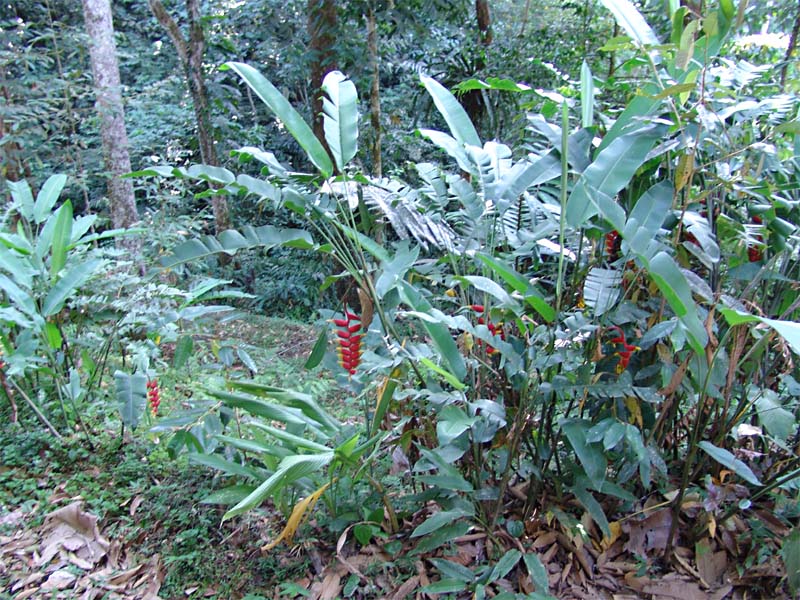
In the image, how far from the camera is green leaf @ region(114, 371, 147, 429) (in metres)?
2.03

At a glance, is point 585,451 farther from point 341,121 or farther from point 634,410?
point 341,121

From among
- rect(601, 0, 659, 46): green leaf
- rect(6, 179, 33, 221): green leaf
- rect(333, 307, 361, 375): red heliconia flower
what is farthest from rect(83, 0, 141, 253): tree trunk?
rect(601, 0, 659, 46): green leaf

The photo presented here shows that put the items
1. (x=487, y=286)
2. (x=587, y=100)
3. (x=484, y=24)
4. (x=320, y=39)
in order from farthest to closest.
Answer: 1. (x=484, y=24)
2. (x=320, y=39)
3. (x=587, y=100)
4. (x=487, y=286)

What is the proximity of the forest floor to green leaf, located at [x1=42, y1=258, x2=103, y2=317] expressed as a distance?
73 cm

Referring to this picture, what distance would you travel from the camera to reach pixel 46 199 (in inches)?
105

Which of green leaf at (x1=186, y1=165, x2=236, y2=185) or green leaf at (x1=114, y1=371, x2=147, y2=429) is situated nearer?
green leaf at (x1=186, y1=165, x2=236, y2=185)

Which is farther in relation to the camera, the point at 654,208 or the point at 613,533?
the point at 613,533

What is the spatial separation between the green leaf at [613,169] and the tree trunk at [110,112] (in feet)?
13.7

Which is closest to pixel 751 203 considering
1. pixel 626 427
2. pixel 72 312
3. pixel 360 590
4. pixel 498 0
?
pixel 626 427

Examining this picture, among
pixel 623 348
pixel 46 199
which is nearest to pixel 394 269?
pixel 623 348

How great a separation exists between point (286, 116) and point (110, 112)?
13.0 ft

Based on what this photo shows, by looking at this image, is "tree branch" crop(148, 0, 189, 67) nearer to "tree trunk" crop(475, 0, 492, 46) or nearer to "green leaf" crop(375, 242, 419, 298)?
"tree trunk" crop(475, 0, 492, 46)

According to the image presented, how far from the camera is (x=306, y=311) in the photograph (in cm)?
657

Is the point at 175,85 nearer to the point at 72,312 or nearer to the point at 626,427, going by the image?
the point at 72,312
